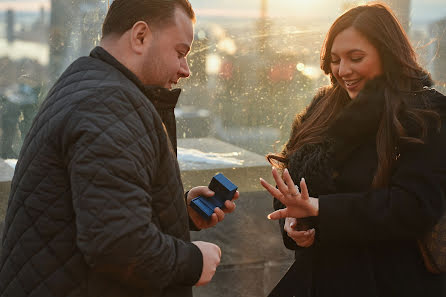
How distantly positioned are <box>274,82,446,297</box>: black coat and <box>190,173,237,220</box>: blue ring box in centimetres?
33

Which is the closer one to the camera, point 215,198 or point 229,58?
point 215,198

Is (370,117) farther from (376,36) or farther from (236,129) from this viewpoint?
(236,129)

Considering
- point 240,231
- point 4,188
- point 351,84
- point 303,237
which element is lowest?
point 240,231

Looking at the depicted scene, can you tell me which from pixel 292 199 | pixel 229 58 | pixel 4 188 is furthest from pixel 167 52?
pixel 229 58

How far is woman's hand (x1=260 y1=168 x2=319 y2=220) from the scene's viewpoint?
2.07 meters

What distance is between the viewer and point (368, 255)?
7.06 feet

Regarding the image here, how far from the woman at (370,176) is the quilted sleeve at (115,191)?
0.63m

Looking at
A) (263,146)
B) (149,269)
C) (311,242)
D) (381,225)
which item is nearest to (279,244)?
(263,146)

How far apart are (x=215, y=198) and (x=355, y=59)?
2.57 feet

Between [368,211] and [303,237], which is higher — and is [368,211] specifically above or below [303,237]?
above

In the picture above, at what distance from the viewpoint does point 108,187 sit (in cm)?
143

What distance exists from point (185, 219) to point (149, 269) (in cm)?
29

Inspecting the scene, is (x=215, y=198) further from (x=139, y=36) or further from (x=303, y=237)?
(x=139, y=36)

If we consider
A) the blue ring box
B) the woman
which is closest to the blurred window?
the woman
